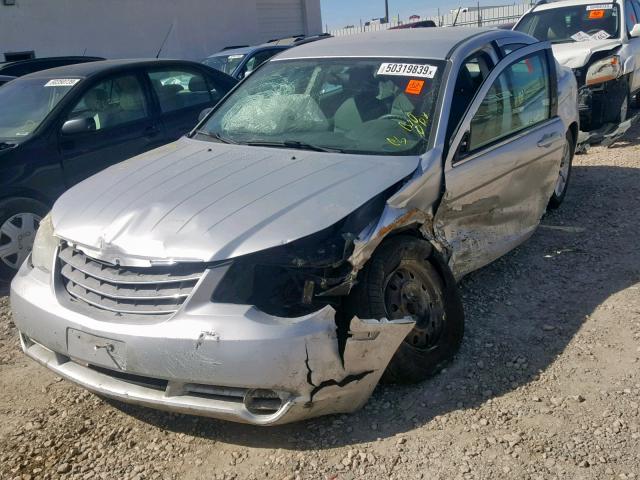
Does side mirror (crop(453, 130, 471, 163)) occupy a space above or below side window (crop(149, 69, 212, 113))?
below

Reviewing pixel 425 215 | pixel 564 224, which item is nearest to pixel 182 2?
pixel 564 224

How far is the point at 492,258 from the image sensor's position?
4.28 metres

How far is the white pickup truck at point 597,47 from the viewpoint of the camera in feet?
26.9

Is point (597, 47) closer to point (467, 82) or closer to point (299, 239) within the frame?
point (467, 82)

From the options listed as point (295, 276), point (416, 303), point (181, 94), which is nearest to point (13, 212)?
point (181, 94)

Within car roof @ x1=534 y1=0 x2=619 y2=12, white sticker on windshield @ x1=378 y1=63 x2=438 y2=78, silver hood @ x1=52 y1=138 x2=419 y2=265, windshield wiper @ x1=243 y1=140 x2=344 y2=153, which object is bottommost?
silver hood @ x1=52 y1=138 x2=419 y2=265

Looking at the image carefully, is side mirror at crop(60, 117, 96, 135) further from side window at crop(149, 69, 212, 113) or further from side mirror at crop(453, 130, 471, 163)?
side mirror at crop(453, 130, 471, 163)

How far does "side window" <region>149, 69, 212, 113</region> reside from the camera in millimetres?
6457

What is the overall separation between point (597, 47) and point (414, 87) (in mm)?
5705

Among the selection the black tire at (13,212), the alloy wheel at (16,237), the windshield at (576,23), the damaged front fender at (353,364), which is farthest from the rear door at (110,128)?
the windshield at (576,23)

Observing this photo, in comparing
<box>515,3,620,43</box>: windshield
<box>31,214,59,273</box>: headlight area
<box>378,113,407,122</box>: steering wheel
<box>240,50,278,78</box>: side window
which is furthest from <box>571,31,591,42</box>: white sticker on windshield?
<box>31,214,59,273</box>: headlight area

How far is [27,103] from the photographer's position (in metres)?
5.85

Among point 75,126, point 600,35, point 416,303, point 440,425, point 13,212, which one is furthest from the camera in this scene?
point 600,35

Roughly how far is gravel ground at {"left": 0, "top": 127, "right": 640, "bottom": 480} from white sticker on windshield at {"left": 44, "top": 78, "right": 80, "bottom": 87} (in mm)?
2642
